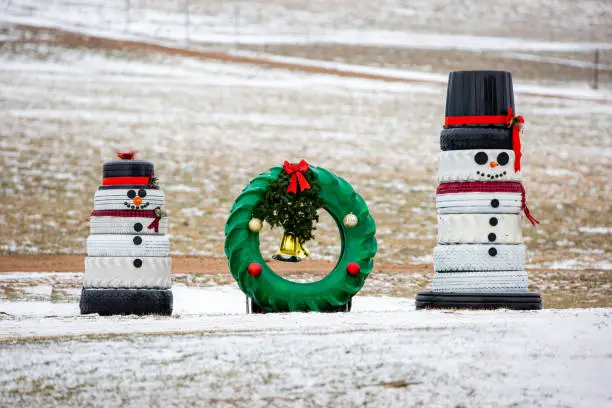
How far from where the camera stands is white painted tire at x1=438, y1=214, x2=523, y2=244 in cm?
1191

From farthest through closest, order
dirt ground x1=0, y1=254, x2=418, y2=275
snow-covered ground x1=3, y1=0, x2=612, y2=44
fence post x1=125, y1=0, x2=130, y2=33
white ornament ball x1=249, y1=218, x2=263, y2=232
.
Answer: fence post x1=125, y1=0, x2=130, y2=33 < snow-covered ground x1=3, y1=0, x2=612, y2=44 < dirt ground x1=0, y1=254, x2=418, y2=275 < white ornament ball x1=249, y1=218, x2=263, y2=232

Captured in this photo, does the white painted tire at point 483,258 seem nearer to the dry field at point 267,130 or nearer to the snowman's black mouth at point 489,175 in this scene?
the snowman's black mouth at point 489,175

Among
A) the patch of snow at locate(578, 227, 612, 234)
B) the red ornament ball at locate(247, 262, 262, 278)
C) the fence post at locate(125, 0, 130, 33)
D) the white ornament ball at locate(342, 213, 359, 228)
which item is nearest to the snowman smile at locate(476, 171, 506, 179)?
the white ornament ball at locate(342, 213, 359, 228)

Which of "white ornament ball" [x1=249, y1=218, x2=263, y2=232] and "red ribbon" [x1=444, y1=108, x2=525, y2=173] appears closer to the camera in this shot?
"white ornament ball" [x1=249, y1=218, x2=263, y2=232]

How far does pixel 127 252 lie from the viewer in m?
12.2

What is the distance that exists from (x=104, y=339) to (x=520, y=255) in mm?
4497

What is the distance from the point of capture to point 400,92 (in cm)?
3881

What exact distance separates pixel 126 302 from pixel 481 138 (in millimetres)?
3690

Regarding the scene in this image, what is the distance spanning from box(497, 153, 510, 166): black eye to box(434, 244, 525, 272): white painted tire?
77cm

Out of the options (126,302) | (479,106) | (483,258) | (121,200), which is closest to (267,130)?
(121,200)

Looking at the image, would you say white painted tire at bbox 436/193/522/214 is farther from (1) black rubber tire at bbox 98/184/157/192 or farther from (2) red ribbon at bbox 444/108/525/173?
(1) black rubber tire at bbox 98/184/157/192

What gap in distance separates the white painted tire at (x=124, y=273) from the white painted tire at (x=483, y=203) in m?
2.85

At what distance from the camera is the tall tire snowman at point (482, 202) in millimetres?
11891

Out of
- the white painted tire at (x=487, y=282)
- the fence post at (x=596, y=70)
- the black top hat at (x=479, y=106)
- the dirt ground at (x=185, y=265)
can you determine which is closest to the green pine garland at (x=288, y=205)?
the black top hat at (x=479, y=106)
